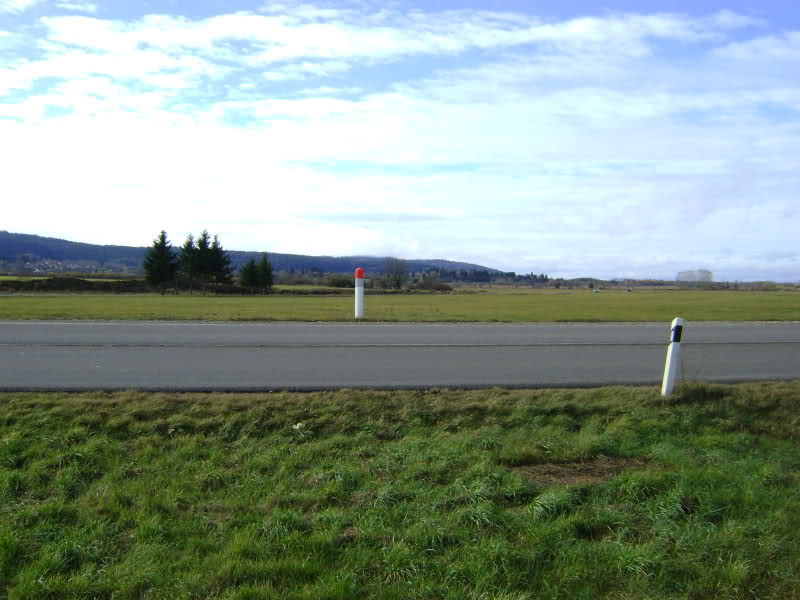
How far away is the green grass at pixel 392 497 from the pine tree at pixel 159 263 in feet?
257

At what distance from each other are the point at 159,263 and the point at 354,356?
3009 inches

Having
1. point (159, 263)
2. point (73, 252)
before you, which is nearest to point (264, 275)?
point (159, 263)

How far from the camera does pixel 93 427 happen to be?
642 centimetres

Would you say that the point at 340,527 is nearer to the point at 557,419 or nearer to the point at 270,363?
the point at 557,419

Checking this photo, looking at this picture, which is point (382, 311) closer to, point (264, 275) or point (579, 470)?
point (579, 470)

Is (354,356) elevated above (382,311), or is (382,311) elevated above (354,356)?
(382,311)

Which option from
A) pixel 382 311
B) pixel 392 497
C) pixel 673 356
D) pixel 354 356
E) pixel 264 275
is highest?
pixel 264 275

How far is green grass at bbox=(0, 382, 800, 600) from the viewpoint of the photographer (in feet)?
12.5

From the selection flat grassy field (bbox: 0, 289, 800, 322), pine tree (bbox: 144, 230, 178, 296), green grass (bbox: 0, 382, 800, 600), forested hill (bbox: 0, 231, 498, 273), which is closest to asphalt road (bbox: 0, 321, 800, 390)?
green grass (bbox: 0, 382, 800, 600)

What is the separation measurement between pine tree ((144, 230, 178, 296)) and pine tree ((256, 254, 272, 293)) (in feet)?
38.2

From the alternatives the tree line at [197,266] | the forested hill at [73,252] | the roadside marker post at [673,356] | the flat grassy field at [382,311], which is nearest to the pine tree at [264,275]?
the tree line at [197,266]

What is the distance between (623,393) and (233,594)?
244 inches

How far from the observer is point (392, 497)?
4.90 meters

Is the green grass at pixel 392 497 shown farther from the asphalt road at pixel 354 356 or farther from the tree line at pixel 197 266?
the tree line at pixel 197 266
